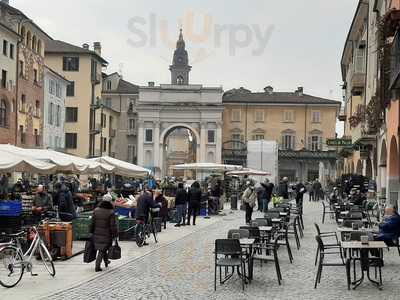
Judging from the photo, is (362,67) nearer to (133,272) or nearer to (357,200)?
(357,200)

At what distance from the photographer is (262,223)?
62.6ft

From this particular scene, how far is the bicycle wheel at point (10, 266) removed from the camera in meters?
13.5

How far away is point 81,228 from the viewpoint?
22.0 metres

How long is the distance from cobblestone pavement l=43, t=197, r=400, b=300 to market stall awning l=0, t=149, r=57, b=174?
5066 mm

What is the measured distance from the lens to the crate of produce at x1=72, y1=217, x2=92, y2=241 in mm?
21891

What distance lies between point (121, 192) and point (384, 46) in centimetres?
1588

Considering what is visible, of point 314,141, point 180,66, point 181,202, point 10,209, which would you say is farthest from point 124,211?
point 180,66

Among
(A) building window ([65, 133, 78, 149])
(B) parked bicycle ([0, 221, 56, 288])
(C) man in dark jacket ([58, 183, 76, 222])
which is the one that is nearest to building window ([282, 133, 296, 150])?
(A) building window ([65, 133, 78, 149])

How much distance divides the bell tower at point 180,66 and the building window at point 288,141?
81.8 feet

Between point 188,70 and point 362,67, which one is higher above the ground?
point 188,70

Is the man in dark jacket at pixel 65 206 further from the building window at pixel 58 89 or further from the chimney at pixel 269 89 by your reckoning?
the chimney at pixel 269 89

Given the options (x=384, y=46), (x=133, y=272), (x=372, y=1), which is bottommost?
(x=133, y=272)

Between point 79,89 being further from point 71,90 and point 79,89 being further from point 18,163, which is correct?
point 18,163

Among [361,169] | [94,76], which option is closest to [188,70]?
[94,76]
